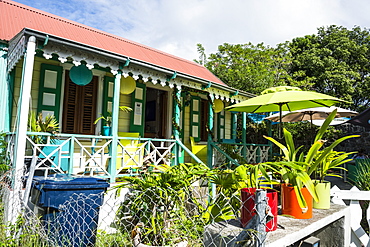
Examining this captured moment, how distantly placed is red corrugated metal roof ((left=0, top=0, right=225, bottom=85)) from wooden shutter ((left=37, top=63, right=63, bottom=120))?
3.03ft

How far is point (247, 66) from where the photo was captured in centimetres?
1384

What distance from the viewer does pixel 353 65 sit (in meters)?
18.3

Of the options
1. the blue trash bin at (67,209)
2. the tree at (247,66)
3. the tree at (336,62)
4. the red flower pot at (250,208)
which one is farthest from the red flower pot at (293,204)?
the tree at (336,62)

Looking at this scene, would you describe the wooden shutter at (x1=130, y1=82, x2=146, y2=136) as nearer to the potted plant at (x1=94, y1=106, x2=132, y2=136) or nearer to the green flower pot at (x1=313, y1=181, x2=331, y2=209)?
the potted plant at (x1=94, y1=106, x2=132, y2=136)

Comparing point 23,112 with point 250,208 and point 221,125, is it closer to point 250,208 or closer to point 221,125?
point 250,208

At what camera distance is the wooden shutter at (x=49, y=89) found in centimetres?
598

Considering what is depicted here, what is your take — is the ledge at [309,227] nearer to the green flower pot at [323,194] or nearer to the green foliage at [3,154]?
the green flower pot at [323,194]

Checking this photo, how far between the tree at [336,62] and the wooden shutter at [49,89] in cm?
1395

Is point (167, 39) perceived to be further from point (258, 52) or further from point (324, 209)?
point (324, 209)

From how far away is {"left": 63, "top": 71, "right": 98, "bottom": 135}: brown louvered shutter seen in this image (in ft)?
21.3

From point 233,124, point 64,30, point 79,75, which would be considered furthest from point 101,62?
point 233,124

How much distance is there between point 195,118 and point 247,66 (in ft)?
18.3

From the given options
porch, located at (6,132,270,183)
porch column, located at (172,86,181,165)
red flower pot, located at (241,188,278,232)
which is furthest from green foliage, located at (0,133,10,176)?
red flower pot, located at (241,188,278,232)

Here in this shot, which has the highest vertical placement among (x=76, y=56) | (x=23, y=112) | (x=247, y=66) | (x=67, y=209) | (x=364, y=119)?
(x=247, y=66)
